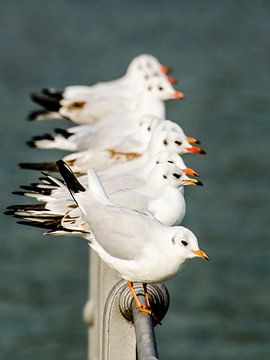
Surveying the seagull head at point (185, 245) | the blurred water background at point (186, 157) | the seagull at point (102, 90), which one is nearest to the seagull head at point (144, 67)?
the seagull at point (102, 90)

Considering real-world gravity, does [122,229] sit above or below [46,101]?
below

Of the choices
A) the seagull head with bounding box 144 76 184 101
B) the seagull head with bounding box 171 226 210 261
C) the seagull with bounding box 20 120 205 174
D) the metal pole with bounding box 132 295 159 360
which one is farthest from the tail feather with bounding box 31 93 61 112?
the metal pole with bounding box 132 295 159 360

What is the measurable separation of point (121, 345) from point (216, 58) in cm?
1066

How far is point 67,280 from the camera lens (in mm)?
9531

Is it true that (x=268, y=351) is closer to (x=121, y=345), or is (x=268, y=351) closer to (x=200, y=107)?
(x=200, y=107)

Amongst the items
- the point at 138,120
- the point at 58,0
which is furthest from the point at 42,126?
the point at 58,0

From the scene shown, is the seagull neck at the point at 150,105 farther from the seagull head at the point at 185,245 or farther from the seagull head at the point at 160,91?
the seagull head at the point at 185,245

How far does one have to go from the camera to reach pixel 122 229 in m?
4.35

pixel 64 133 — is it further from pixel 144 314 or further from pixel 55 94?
pixel 144 314

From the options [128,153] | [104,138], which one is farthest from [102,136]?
[128,153]

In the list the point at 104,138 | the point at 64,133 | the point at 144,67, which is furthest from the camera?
the point at 144,67

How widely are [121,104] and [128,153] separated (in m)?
1.60

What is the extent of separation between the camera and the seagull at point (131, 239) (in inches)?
162

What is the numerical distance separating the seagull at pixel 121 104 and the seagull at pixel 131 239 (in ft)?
10.4
